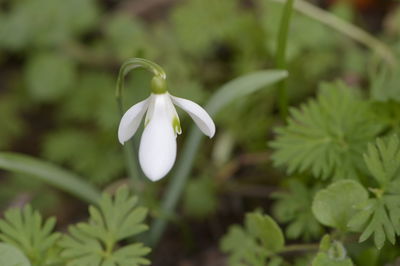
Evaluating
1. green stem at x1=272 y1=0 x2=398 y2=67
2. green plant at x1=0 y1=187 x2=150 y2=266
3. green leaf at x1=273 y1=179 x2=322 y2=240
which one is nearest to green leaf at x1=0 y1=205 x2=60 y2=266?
green plant at x1=0 y1=187 x2=150 y2=266

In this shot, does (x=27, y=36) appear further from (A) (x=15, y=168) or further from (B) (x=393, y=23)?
(B) (x=393, y=23)

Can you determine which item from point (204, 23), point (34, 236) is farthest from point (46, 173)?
point (204, 23)

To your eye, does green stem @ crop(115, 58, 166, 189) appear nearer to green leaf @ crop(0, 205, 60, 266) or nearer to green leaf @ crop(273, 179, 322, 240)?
green leaf @ crop(0, 205, 60, 266)

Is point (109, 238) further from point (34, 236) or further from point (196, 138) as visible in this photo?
point (196, 138)

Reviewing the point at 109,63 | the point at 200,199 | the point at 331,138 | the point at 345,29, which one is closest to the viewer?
the point at 331,138

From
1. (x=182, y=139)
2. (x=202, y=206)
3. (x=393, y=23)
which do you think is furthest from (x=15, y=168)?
(x=393, y=23)

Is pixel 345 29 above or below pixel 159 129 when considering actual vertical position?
above

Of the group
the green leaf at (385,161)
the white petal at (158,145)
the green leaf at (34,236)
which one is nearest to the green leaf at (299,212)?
the green leaf at (385,161)
